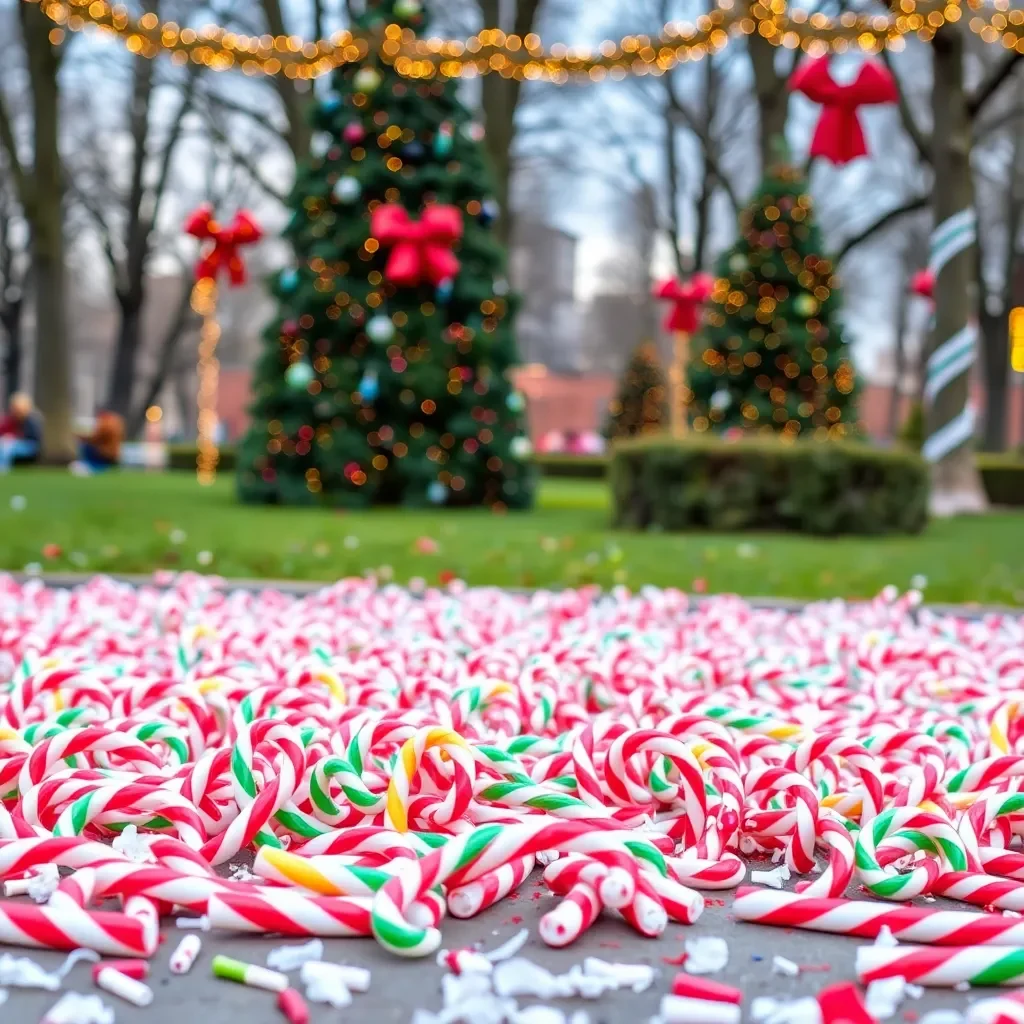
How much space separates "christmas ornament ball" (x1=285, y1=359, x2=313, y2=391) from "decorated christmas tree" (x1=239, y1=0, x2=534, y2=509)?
0.6 inches

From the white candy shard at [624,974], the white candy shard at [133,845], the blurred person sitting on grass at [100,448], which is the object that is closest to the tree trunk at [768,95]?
the blurred person sitting on grass at [100,448]

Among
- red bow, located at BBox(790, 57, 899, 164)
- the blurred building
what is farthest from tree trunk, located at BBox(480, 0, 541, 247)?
the blurred building

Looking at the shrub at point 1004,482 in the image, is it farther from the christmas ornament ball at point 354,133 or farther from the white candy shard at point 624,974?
the white candy shard at point 624,974

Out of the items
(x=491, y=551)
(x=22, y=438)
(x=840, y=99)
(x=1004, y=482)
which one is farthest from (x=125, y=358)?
(x=491, y=551)

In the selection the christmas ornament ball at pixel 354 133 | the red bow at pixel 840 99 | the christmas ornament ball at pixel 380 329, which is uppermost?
the christmas ornament ball at pixel 354 133

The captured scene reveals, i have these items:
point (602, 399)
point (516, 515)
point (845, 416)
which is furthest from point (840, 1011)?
point (602, 399)

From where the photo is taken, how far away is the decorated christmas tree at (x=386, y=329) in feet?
36.3

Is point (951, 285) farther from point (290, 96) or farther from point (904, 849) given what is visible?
point (904, 849)

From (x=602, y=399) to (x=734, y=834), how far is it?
51.2m

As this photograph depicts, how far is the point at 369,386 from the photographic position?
428 inches

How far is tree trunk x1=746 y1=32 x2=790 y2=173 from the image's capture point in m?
17.5

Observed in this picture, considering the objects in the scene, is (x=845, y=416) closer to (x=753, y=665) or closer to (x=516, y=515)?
(x=516, y=515)

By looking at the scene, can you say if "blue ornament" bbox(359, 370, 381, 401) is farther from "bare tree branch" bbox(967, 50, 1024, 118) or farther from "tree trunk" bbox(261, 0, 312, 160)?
"tree trunk" bbox(261, 0, 312, 160)

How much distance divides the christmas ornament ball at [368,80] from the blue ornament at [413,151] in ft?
2.00
